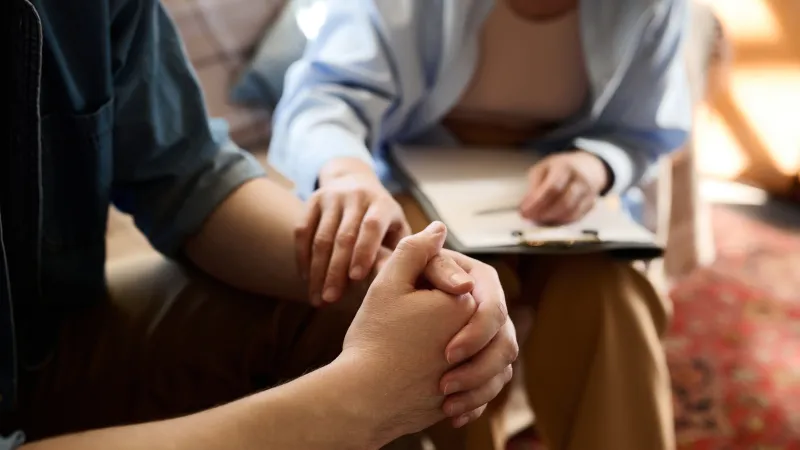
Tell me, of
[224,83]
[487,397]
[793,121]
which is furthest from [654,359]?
[793,121]

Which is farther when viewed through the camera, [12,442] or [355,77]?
[355,77]

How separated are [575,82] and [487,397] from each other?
52 centimetres

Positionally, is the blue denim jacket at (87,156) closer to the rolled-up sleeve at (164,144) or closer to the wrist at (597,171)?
the rolled-up sleeve at (164,144)

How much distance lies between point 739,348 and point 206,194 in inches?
39.7

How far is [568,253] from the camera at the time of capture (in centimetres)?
74

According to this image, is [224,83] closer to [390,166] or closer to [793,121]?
[390,166]

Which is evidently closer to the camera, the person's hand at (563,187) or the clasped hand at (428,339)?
the clasped hand at (428,339)

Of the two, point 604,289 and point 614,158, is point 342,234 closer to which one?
point 604,289

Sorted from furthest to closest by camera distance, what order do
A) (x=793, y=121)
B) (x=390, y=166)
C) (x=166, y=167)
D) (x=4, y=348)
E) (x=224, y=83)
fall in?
(x=793, y=121), (x=224, y=83), (x=390, y=166), (x=166, y=167), (x=4, y=348)

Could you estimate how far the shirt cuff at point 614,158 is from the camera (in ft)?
2.81

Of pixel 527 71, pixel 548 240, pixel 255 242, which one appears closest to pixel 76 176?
pixel 255 242

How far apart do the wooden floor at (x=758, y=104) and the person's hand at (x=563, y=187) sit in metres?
1.10

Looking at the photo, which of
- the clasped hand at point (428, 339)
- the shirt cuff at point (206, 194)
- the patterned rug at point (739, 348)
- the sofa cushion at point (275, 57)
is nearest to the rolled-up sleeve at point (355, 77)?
the shirt cuff at point (206, 194)

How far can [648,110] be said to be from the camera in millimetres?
896
